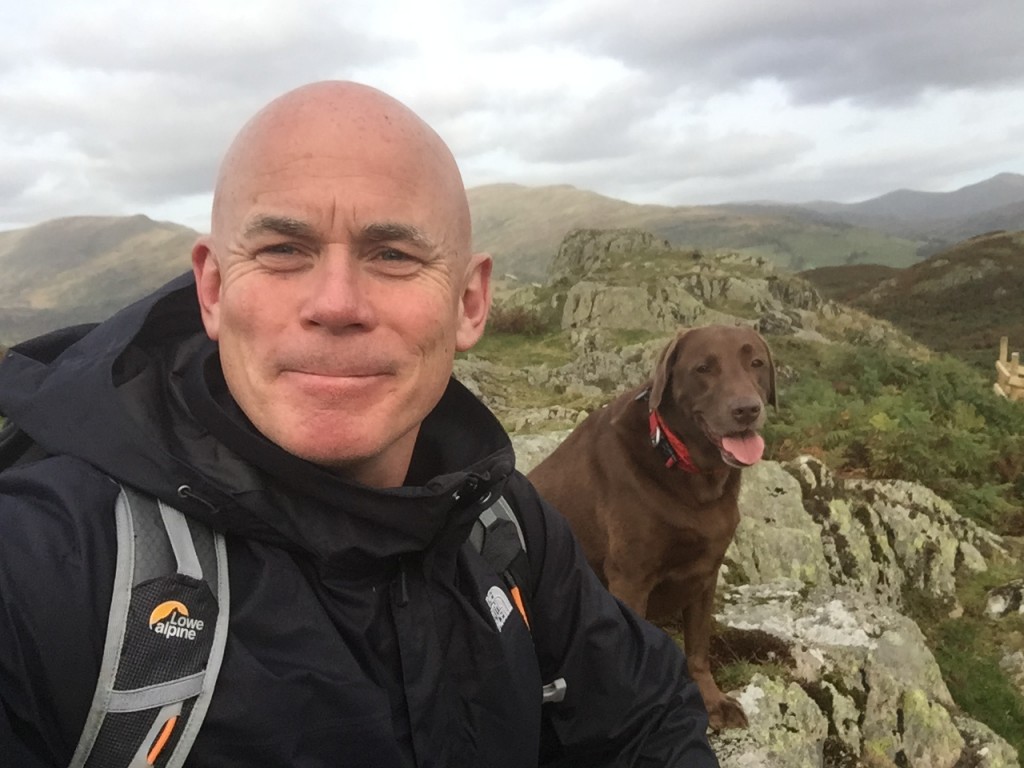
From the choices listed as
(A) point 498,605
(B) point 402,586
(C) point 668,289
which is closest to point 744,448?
(A) point 498,605

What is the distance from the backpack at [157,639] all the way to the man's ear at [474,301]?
0.81 meters

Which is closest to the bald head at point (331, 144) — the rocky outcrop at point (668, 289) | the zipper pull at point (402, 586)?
the zipper pull at point (402, 586)

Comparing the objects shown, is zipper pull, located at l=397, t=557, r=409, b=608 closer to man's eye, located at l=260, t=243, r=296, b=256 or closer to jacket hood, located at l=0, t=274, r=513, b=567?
jacket hood, located at l=0, t=274, r=513, b=567

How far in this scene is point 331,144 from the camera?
157 cm

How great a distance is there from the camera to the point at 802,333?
63.7ft

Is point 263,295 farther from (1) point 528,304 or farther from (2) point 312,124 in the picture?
(1) point 528,304

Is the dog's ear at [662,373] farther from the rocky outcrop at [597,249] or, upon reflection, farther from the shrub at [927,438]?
the rocky outcrop at [597,249]

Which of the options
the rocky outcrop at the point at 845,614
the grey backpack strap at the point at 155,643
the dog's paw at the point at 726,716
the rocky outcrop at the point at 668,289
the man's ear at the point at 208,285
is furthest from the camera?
the rocky outcrop at the point at 668,289

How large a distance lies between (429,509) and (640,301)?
17081 millimetres

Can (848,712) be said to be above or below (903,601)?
above

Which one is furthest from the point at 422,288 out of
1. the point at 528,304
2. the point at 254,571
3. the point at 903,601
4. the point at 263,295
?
the point at 528,304

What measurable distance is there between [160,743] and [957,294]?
142 ft

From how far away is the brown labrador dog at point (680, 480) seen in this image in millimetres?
3910

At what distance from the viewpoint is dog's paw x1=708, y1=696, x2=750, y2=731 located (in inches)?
140
